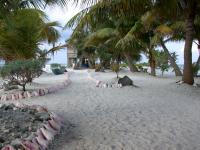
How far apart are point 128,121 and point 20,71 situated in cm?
633

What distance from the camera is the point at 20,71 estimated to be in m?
13.2

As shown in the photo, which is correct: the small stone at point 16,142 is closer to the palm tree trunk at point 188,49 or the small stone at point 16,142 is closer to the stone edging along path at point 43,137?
the stone edging along path at point 43,137

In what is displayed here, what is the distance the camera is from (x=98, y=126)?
7.36 meters

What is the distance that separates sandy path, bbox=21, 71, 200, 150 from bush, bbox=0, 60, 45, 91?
4.49 ft

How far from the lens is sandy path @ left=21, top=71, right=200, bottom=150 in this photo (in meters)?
6.05

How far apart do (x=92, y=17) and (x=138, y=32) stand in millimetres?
8349

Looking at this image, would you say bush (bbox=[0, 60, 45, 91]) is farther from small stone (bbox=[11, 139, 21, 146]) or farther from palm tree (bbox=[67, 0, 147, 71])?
small stone (bbox=[11, 139, 21, 146])

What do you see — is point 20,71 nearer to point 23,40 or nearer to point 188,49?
point 23,40

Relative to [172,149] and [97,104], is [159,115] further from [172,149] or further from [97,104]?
[172,149]

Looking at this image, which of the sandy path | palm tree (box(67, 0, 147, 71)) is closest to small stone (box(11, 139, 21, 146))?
the sandy path

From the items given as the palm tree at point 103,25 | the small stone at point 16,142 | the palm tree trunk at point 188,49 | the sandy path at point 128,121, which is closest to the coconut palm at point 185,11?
the palm tree trunk at point 188,49

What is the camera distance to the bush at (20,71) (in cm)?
1314

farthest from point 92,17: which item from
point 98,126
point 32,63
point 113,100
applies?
point 98,126

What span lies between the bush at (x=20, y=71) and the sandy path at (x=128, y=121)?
1368 mm
